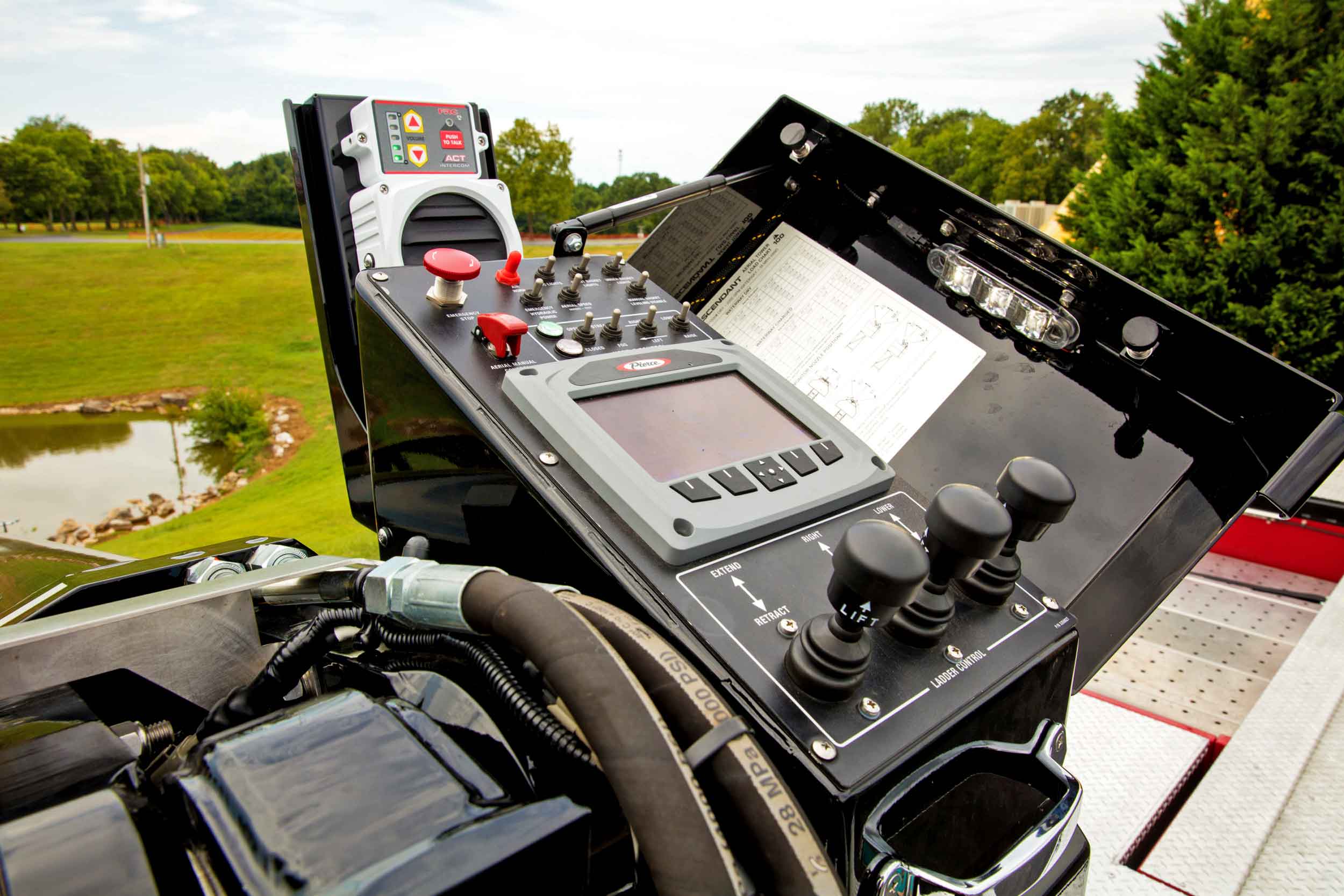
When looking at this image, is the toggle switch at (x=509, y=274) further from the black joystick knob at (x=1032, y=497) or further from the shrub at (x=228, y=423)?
the shrub at (x=228, y=423)

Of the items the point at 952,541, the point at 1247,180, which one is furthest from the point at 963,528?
the point at 1247,180

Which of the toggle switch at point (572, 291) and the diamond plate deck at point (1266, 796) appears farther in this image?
the diamond plate deck at point (1266, 796)

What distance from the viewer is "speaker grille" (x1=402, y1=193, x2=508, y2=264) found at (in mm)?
1894

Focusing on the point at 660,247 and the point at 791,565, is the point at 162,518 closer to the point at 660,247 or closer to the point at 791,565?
the point at 660,247

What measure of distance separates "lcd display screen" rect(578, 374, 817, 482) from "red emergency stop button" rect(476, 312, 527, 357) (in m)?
0.16

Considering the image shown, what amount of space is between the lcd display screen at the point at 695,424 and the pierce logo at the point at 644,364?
4 centimetres

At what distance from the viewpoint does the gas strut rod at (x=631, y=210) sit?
158cm

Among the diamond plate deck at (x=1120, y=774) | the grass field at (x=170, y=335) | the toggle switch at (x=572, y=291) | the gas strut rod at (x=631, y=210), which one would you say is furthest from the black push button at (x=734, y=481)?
the grass field at (x=170, y=335)

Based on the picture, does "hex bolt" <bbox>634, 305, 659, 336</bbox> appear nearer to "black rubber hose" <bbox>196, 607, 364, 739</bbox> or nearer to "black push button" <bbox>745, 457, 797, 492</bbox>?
"black push button" <bbox>745, 457, 797, 492</bbox>

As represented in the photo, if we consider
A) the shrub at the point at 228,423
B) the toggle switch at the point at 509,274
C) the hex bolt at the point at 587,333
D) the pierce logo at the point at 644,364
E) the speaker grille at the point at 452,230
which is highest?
the speaker grille at the point at 452,230

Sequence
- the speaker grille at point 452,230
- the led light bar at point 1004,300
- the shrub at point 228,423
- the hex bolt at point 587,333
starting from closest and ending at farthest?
the hex bolt at point 587,333, the led light bar at point 1004,300, the speaker grille at point 452,230, the shrub at point 228,423

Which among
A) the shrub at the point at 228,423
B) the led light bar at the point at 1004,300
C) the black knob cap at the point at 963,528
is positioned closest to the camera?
the black knob cap at the point at 963,528

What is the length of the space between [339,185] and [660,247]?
2.79 ft

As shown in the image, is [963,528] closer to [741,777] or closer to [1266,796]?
[741,777]
